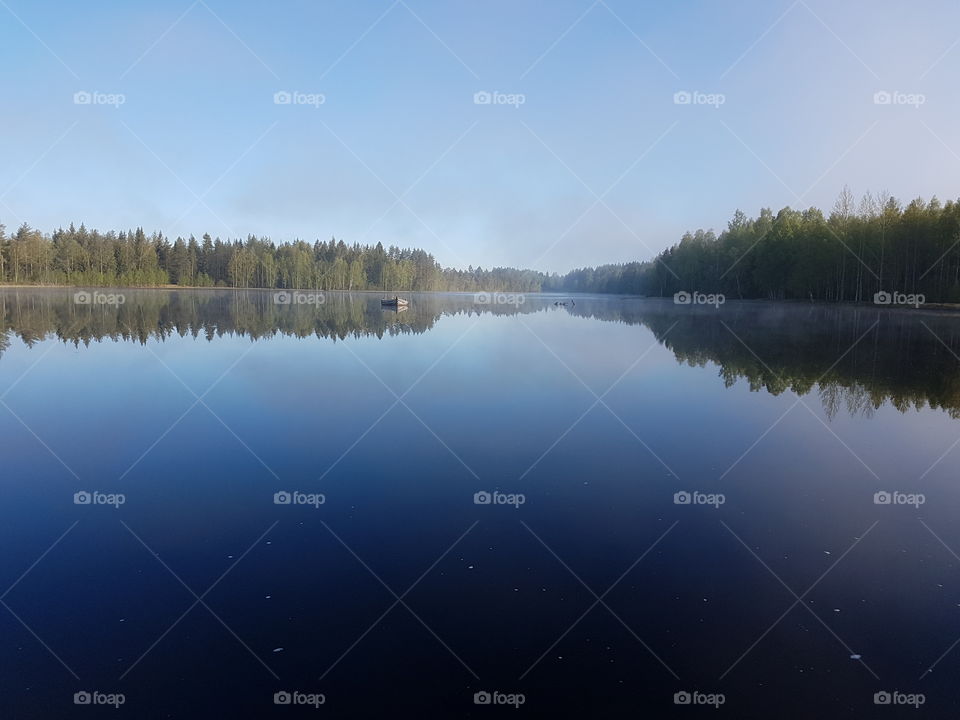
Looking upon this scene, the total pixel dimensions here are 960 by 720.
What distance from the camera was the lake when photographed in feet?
15.6

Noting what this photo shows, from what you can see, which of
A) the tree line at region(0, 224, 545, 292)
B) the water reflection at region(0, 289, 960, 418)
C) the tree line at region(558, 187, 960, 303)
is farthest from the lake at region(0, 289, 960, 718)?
the tree line at region(0, 224, 545, 292)

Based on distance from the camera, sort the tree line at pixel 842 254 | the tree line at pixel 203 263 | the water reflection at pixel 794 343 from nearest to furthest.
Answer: the water reflection at pixel 794 343 → the tree line at pixel 842 254 → the tree line at pixel 203 263

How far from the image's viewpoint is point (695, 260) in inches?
4026

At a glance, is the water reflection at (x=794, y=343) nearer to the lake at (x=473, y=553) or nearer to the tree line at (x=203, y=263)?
the lake at (x=473, y=553)

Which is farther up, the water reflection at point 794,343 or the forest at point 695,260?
the forest at point 695,260

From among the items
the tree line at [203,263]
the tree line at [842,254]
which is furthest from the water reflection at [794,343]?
the tree line at [203,263]

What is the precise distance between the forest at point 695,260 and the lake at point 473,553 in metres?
56.8

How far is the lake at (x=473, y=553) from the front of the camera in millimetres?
4758

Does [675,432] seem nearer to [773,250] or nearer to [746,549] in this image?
[746,549]

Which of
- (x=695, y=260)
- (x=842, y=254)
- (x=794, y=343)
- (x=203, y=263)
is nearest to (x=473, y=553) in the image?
(x=794, y=343)

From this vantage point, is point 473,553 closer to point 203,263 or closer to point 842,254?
point 842,254

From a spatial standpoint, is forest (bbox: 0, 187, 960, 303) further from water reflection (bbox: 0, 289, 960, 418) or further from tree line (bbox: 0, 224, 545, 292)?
water reflection (bbox: 0, 289, 960, 418)

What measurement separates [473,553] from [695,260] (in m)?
104

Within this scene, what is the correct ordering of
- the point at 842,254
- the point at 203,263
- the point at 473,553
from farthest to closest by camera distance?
the point at 203,263 < the point at 842,254 < the point at 473,553
